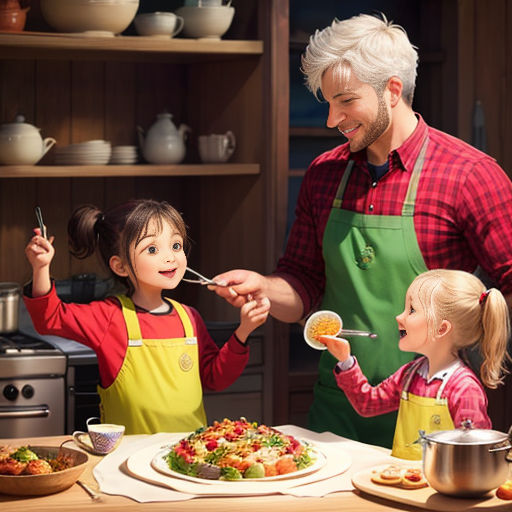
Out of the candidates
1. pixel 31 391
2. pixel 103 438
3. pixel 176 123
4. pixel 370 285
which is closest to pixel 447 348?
pixel 370 285

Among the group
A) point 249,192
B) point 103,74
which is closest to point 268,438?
point 249,192

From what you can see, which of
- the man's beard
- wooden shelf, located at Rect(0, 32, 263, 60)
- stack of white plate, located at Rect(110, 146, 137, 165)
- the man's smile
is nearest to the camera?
the man's smile

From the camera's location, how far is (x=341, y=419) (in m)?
2.62

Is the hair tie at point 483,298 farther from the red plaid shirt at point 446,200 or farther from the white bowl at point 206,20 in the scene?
the white bowl at point 206,20

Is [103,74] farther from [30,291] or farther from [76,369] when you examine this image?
[30,291]

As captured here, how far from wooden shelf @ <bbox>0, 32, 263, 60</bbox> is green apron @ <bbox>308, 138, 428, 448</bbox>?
1.03m

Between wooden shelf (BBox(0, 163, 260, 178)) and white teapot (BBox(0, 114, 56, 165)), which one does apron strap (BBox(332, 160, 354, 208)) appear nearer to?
wooden shelf (BBox(0, 163, 260, 178))

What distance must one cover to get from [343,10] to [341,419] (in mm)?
1825

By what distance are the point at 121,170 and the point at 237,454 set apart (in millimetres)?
1695

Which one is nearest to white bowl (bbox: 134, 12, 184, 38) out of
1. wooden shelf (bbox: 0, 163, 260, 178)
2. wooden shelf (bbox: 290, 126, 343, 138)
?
wooden shelf (bbox: 0, 163, 260, 178)

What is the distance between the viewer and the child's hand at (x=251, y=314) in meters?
2.42

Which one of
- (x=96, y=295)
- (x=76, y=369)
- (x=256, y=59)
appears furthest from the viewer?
(x=96, y=295)

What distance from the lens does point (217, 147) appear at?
3.62 metres

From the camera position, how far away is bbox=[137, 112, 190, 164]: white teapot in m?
3.61
